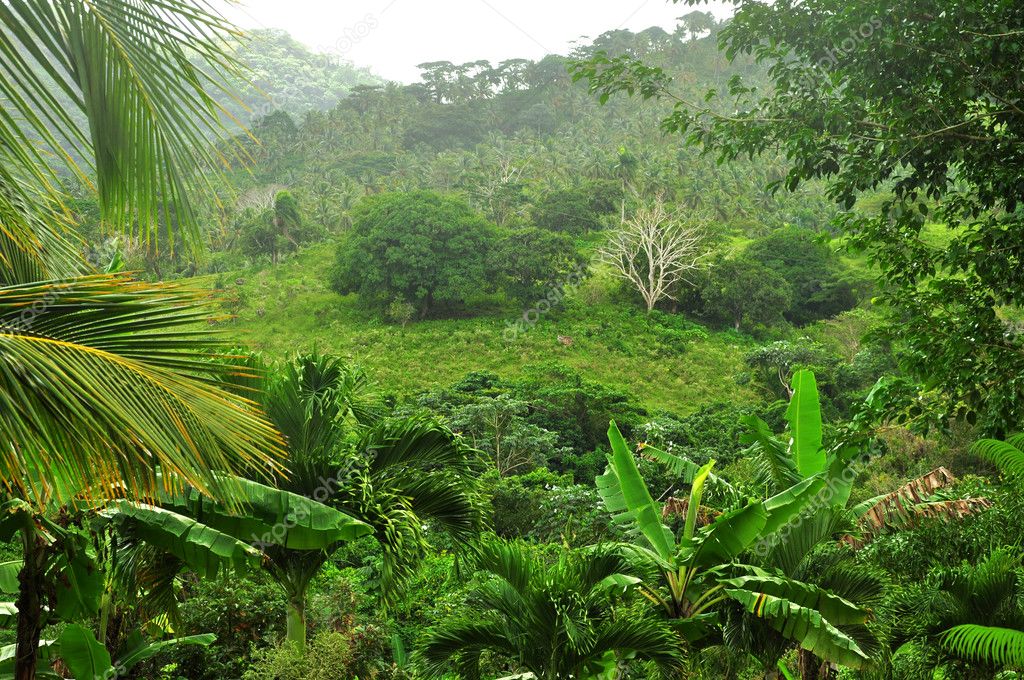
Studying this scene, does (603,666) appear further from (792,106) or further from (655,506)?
(792,106)

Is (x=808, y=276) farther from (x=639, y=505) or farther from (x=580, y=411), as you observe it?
(x=639, y=505)

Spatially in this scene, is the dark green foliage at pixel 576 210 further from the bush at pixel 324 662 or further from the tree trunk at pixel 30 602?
the tree trunk at pixel 30 602

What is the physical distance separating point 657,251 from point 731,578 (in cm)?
3105

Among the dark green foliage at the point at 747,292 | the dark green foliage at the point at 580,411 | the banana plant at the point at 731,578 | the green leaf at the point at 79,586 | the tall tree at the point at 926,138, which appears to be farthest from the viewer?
the dark green foliage at the point at 747,292

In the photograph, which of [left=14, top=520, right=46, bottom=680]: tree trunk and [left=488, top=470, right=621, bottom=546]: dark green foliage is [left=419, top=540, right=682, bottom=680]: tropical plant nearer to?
[left=14, top=520, right=46, bottom=680]: tree trunk

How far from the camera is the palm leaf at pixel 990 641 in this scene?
5387 mm

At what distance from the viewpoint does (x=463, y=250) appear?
123ft

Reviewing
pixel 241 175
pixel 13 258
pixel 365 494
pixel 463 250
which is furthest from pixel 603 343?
pixel 241 175

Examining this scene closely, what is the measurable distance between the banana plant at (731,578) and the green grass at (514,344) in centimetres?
1966

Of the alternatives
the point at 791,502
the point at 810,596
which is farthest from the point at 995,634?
the point at 791,502

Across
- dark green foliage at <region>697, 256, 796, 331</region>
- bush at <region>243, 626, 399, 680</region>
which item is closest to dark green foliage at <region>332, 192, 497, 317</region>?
dark green foliage at <region>697, 256, 796, 331</region>

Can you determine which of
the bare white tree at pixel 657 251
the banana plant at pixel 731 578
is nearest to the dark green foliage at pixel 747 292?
the bare white tree at pixel 657 251

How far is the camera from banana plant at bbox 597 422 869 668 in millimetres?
7070

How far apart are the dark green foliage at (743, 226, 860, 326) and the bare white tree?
3140 millimetres
